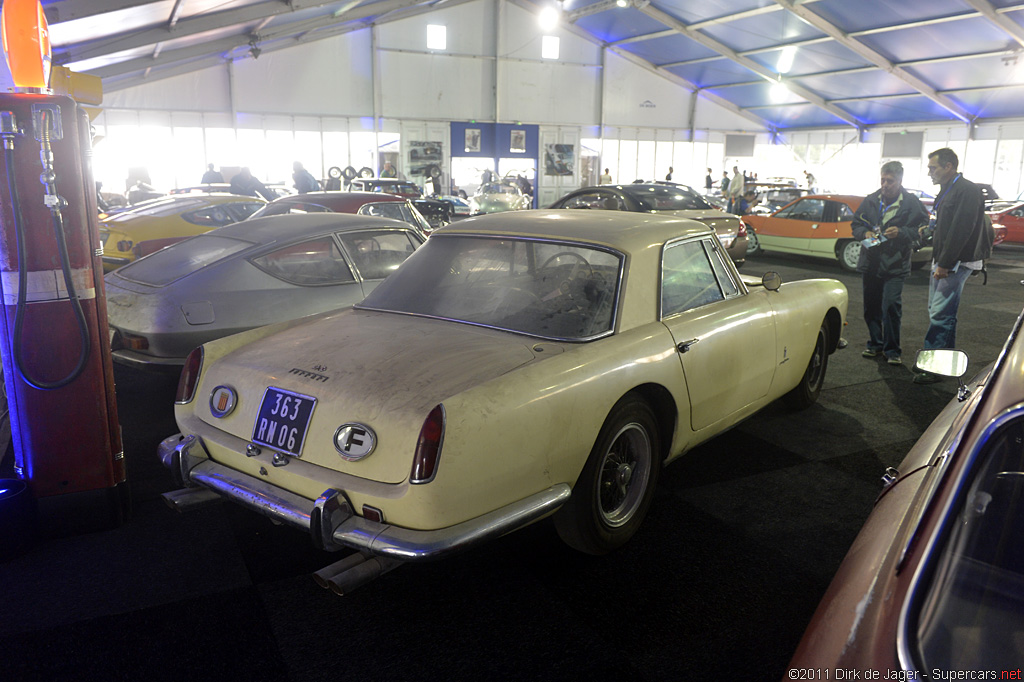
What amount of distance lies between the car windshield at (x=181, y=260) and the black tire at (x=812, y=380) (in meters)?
4.25

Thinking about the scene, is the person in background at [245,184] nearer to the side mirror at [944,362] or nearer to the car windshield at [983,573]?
the side mirror at [944,362]

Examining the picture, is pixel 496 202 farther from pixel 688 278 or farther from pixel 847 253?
pixel 688 278

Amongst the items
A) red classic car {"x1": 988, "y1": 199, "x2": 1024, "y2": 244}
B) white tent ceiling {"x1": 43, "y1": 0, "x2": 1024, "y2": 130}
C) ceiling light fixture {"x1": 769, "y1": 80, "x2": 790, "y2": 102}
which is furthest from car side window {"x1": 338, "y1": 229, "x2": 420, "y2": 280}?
ceiling light fixture {"x1": 769, "y1": 80, "x2": 790, "y2": 102}

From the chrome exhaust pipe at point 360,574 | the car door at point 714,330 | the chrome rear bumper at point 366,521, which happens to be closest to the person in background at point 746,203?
the car door at point 714,330

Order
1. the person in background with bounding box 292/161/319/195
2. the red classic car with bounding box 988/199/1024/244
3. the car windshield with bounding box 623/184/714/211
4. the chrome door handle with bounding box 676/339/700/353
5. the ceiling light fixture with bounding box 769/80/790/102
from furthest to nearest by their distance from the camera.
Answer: the ceiling light fixture with bounding box 769/80/790/102, the red classic car with bounding box 988/199/1024/244, the person in background with bounding box 292/161/319/195, the car windshield with bounding box 623/184/714/211, the chrome door handle with bounding box 676/339/700/353

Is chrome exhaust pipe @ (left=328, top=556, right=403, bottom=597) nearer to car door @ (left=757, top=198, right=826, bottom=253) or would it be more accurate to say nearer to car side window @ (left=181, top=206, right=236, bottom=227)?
car side window @ (left=181, top=206, right=236, bottom=227)

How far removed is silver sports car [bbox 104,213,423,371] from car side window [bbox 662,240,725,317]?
2.73 m

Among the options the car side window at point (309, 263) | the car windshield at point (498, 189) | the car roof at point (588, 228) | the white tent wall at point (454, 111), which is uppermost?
the white tent wall at point (454, 111)

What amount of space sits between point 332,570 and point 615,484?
133 cm

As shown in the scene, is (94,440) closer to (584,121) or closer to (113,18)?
(113,18)

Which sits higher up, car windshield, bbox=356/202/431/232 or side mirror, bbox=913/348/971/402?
car windshield, bbox=356/202/431/232

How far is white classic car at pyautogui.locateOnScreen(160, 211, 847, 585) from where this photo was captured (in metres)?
2.50

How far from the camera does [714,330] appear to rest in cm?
372

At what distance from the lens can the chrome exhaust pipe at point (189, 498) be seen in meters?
3.08
